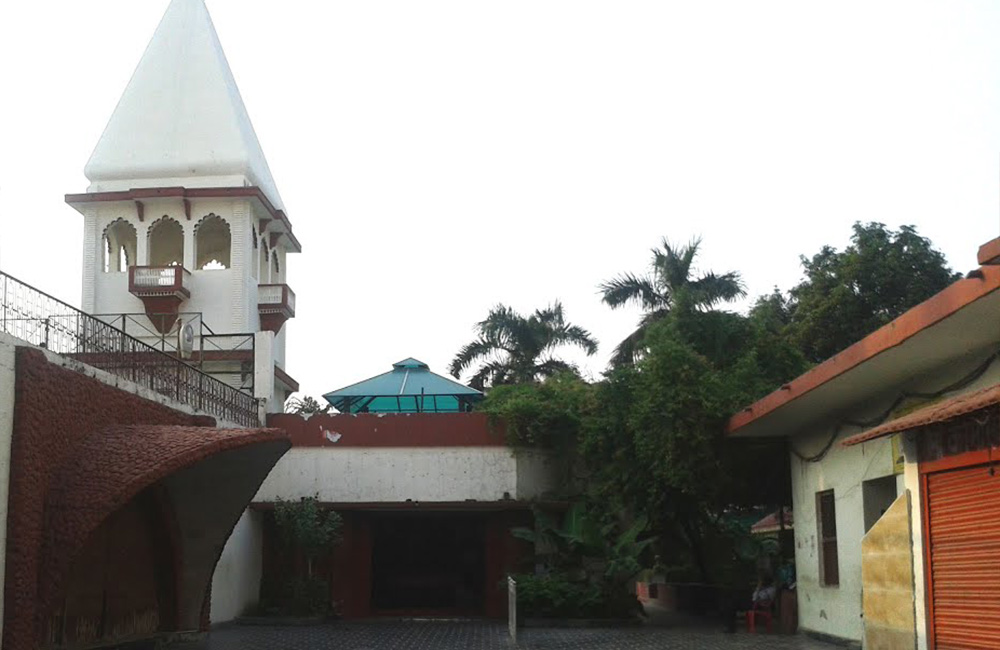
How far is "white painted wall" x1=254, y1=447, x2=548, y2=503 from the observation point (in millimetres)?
25562

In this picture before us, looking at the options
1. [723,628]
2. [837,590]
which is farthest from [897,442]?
[723,628]

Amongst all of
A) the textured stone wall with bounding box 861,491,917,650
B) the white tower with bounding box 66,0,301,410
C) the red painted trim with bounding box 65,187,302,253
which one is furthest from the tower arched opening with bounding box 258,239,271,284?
the textured stone wall with bounding box 861,491,917,650

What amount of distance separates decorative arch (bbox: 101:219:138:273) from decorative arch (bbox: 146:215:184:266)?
0.55 metres

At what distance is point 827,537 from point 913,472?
7264 millimetres

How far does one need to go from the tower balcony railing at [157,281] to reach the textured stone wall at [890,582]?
74.3ft

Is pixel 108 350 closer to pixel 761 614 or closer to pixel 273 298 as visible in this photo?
pixel 761 614

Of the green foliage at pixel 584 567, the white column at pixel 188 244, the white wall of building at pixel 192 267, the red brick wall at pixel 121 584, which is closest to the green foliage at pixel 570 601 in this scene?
the green foliage at pixel 584 567

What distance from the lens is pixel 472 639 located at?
20.0m

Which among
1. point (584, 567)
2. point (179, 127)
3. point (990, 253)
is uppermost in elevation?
point (179, 127)

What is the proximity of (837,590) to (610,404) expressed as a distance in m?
7.17

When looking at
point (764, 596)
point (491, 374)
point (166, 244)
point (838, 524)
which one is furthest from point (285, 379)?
point (838, 524)

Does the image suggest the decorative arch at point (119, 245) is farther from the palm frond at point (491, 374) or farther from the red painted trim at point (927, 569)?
the red painted trim at point (927, 569)

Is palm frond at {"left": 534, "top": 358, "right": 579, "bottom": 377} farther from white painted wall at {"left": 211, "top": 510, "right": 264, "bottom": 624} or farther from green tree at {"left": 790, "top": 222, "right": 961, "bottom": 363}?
white painted wall at {"left": 211, "top": 510, "right": 264, "bottom": 624}

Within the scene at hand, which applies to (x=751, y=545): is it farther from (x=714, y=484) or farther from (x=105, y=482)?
(x=105, y=482)
